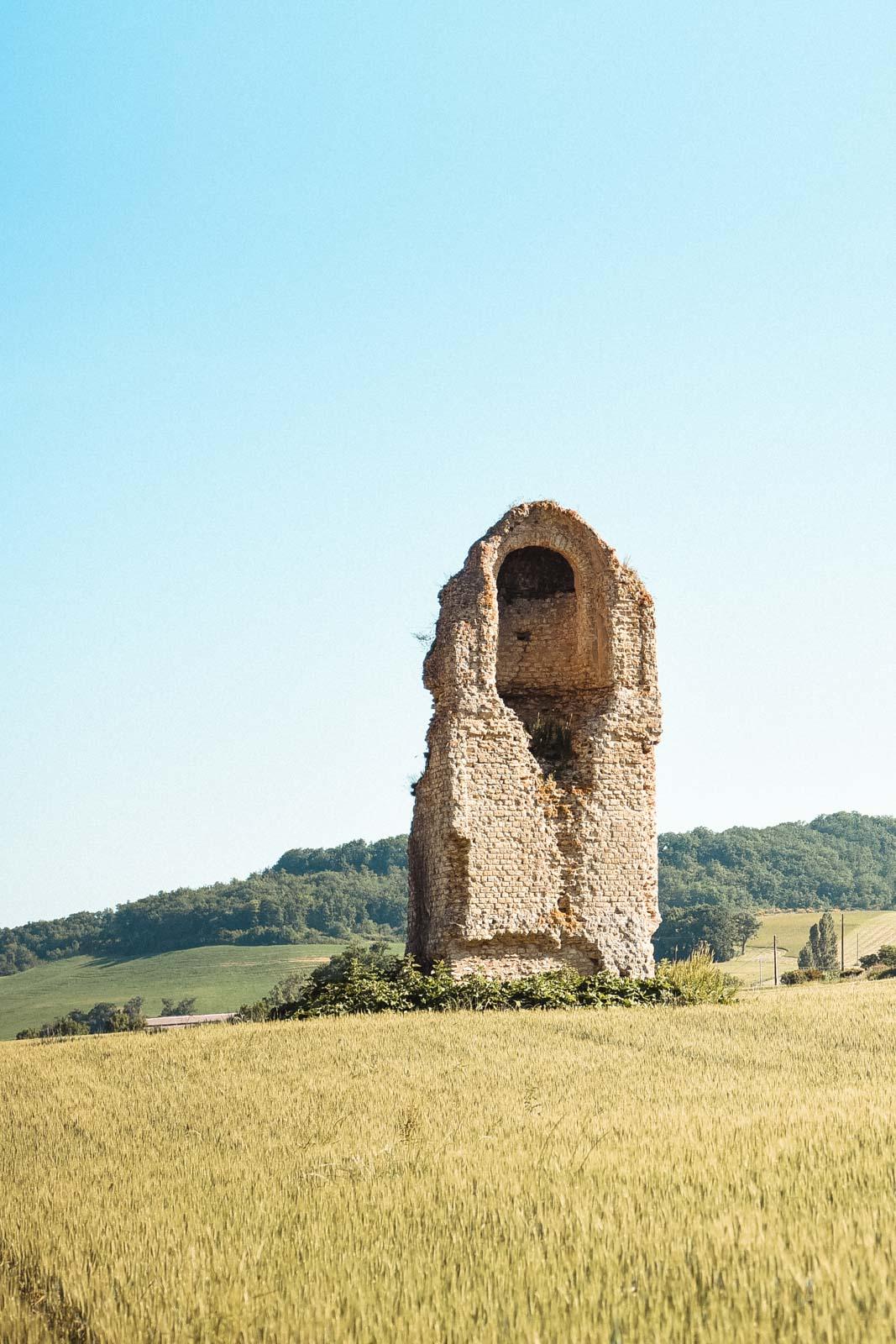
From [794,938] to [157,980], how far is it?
3769 centimetres

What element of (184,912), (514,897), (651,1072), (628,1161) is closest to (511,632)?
(514,897)

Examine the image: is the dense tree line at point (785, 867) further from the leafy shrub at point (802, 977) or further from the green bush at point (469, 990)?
the green bush at point (469, 990)

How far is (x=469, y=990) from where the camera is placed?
1617 cm

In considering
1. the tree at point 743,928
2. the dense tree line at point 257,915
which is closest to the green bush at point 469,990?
the tree at point 743,928

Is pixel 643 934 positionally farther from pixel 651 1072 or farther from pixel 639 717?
pixel 651 1072

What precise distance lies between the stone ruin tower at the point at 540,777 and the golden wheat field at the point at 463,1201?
19.9 ft

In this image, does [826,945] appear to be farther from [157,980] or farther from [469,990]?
[469,990]

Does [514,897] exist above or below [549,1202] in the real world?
above

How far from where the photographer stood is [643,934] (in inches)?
705

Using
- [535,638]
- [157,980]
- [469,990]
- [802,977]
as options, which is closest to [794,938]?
[802,977]

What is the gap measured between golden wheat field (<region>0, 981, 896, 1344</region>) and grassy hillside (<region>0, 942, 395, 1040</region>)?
4933 centimetres

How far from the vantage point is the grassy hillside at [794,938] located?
181 feet

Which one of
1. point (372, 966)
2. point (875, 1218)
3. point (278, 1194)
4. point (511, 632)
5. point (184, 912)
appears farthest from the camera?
point (184, 912)

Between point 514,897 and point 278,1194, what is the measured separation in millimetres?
11370
